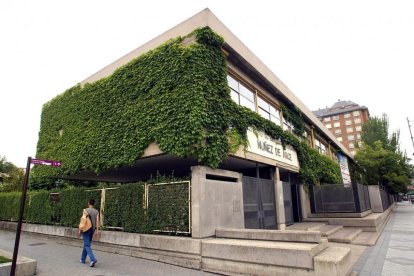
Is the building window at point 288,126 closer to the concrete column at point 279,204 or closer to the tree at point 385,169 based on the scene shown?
the concrete column at point 279,204

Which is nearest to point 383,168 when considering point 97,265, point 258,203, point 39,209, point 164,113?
point 258,203

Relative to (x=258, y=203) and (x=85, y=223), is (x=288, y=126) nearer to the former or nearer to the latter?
(x=258, y=203)

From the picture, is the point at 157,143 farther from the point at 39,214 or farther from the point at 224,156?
the point at 39,214

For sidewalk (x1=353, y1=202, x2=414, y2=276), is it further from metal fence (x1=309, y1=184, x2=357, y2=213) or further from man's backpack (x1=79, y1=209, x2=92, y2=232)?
man's backpack (x1=79, y1=209, x2=92, y2=232)

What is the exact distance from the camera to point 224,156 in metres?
9.29

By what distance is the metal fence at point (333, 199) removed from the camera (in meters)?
16.9

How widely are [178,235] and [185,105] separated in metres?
4.12

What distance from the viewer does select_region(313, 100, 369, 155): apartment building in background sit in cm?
8012

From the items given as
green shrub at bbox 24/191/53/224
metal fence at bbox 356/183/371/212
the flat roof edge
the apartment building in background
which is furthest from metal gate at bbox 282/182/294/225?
the apartment building in background

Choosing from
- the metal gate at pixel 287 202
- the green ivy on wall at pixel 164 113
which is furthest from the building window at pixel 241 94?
the metal gate at pixel 287 202

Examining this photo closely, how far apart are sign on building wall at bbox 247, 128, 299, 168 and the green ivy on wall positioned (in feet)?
1.48

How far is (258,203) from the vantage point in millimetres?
11641

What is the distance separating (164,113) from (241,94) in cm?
398

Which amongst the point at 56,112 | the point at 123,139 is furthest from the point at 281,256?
the point at 56,112
